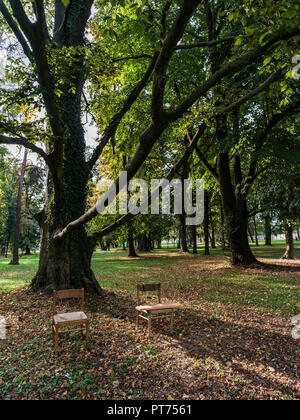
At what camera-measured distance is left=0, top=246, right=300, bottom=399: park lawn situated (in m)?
3.34

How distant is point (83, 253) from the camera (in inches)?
303

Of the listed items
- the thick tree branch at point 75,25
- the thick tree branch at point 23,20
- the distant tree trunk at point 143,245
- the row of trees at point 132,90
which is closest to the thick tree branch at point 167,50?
the row of trees at point 132,90

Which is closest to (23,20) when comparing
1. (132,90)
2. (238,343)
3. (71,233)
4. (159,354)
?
(132,90)

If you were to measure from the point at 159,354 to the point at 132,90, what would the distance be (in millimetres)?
7731

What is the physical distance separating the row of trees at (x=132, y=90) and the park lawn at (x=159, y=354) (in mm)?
2186

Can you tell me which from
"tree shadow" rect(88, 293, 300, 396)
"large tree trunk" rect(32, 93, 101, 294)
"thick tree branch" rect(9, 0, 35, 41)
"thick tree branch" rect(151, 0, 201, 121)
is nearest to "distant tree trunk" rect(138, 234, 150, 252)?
"large tree trunk" rect(32, 93, 101, 294)

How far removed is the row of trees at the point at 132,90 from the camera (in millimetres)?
3920

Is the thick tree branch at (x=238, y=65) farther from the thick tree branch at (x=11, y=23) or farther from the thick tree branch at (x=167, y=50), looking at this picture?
the thick tree branch at (x=11, y=23)

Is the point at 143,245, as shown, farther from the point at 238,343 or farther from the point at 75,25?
the point at 238,343

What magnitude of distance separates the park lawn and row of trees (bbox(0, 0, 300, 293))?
2186 millimetres

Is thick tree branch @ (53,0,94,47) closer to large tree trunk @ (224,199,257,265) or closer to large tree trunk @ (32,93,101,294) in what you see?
large tree trunk @ (32,93,101,294)

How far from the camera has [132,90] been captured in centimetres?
844

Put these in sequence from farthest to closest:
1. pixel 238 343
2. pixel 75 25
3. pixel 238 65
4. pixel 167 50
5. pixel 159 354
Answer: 1. pixel 75 25
2. pixel 238 343
3. pixel 159 354
4. pixel 238 65
5. pixel 167 50
